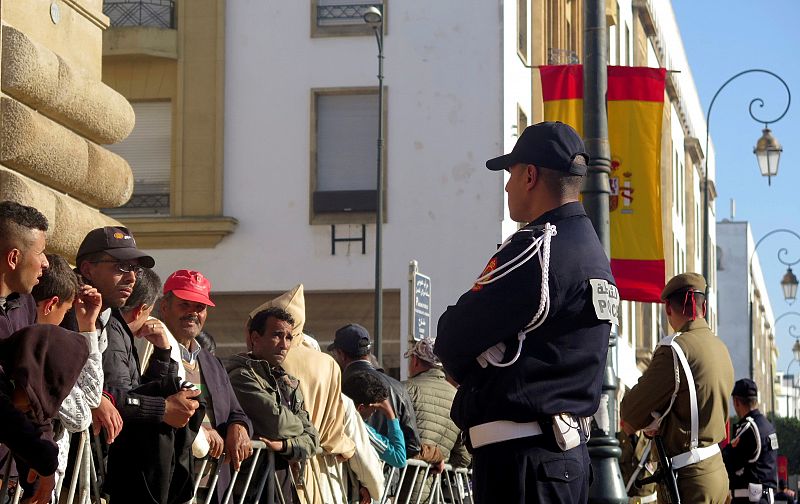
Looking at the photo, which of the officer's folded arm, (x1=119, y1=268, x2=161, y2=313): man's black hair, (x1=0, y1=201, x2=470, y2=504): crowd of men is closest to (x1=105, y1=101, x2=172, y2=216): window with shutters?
(x1=0, y1=201, x2=470, y2=504): crowd of men

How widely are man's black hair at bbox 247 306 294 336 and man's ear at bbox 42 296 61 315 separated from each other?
2408 mm

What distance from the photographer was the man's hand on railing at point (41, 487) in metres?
5.68

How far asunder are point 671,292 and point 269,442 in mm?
3032

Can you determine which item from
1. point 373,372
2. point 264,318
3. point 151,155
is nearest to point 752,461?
point 373,372

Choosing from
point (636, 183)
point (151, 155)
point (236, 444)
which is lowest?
point (236, 444)

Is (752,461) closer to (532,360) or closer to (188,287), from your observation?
(188,287)

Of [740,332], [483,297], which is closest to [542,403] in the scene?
[483,297]

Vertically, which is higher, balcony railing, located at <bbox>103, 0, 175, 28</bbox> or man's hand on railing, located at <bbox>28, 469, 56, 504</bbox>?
balcony railing, located at <bbox>103, 0, 175, 28</bbox>

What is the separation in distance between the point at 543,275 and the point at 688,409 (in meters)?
3.91

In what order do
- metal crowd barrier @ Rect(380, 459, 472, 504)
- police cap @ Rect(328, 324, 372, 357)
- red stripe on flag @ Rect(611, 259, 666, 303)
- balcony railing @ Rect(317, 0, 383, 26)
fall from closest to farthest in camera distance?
metal crowd barrier @ Rect(380, 459, 472, 504) → police cap @ Rect(328, 324, 372, 357) → red stripe on flag @ Rect(611, 259, 666, 303) → balcony railing @ Rect(317, 0, 383, 26)

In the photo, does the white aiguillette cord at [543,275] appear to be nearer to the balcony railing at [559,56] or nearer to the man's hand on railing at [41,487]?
the man's hand on railing at [41,487]

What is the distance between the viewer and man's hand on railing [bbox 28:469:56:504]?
5676 millimetres

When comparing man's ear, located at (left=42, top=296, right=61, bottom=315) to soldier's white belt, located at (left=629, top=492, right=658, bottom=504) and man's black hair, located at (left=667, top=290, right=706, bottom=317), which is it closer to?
man's black hair, located at (left=667, top=290, right=706, bottom=317)

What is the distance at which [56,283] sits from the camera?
6.29 m
